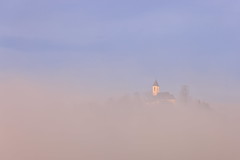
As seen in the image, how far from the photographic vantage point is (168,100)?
20.0ft

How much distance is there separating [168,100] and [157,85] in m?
0.36

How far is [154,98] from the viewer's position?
19.9ft

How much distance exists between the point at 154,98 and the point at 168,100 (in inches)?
11.1

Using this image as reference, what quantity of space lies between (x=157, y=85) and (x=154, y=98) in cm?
26

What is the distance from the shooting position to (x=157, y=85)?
19.9 ft
